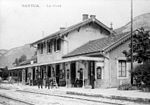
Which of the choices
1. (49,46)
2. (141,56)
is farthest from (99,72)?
(49,46)

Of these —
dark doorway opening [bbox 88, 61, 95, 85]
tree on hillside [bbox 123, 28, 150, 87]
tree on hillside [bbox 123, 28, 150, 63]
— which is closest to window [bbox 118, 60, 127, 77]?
dark doorway opening [bbox 88, 61, 95, 85]

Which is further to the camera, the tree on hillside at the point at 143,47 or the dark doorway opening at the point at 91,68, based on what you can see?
the dark doorway opening at the point at 91,68

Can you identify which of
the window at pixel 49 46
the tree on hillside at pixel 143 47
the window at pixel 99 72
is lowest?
the window at pixel 99 72

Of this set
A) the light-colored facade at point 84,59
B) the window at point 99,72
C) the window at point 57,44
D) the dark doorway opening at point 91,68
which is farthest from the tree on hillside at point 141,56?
the window at point 57,44

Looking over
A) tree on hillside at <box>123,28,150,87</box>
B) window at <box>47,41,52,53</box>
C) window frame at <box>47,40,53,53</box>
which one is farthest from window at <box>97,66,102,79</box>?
window at <box>47,41,52,53</box>

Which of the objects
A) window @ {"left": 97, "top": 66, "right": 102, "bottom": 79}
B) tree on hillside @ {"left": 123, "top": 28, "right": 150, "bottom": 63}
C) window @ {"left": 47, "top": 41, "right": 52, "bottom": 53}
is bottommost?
window @ {"left": 97, "top": 66, "right": 102, "bottom": 79}

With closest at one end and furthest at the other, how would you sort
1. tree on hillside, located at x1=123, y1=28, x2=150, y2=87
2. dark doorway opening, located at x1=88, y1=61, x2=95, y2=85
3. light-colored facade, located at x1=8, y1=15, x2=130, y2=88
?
1. tree on hillside, located at x1=123, y1=28, x2=150, y2=87
2. light-colored facade, located at x1=8, y1=15, x2=130, y2=88
3. dark doorway opening, located at x1=88, y1=61, x2=95, y2=85

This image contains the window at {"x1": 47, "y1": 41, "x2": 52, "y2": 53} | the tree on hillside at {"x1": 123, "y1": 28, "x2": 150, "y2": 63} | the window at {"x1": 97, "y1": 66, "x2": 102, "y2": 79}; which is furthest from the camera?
the window at {"x1": 47, "y1": 41, "x2": 52, "y2": 53}

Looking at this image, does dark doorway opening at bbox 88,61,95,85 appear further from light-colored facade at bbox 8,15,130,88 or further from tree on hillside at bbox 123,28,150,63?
tree on hillside at bbox 123,28,150,63

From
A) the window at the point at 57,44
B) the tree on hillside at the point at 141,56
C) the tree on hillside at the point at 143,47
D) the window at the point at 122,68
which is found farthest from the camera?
the window at the point at 57,44

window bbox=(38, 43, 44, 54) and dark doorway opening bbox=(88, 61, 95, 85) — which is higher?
window bbox=(38, 43, 44, 54)

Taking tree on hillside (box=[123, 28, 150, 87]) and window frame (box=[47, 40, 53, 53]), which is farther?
window frame (box=[47, 40, 53, 53])

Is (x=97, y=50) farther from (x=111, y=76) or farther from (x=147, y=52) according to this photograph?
(x=147, y=52)

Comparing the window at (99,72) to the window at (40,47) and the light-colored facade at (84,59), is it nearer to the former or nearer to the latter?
the light-colored facade at (84,59)
